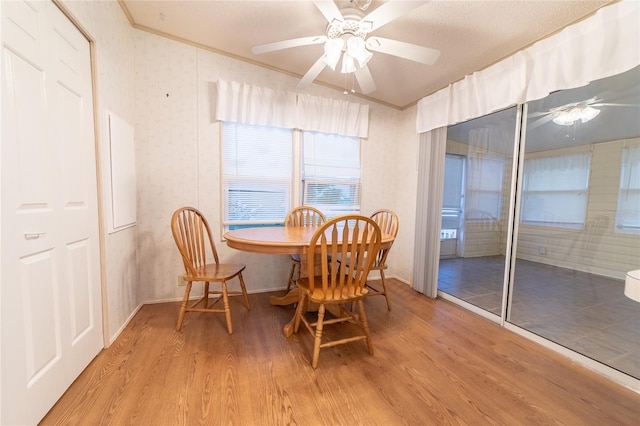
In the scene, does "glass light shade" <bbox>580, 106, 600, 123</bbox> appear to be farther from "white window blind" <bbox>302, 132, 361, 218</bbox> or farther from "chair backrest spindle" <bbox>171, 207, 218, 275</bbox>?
"chair backrest spindle" <bbox>171, 207, 218, 275</bbox>

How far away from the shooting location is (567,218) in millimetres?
2193

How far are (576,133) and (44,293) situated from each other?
12.7ft

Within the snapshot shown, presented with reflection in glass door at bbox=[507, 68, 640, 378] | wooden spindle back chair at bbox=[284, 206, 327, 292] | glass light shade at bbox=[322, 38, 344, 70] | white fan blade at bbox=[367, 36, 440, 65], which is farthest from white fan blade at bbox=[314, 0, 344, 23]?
reflection in glass door at bbox=[507, 68, 640, 378]

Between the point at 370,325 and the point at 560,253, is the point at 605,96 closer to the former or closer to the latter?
the point at 560,253

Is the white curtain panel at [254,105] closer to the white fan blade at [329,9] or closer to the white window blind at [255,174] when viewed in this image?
the white window blind at [255,174]

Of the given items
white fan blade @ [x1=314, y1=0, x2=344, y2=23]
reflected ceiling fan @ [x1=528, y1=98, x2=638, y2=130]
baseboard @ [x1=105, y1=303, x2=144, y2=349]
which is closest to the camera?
white fan blade @ [x1=314, y1=0, x2=344, y2=23]

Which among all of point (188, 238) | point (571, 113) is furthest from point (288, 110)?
point (571, 113)

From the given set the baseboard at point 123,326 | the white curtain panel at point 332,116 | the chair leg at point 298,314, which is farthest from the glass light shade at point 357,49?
the baseboard at point 123,326

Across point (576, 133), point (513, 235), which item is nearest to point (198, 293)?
point (513, 235)

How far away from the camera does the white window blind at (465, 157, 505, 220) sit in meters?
2.56

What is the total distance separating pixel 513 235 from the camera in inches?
78.0

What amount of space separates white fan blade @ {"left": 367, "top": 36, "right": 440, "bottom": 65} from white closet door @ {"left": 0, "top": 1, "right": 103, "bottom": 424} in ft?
5.55

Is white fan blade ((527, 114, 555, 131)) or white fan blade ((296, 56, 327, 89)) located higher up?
white fan blade ((296, 56, 327, 89))

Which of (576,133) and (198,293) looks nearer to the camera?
(576,133)
